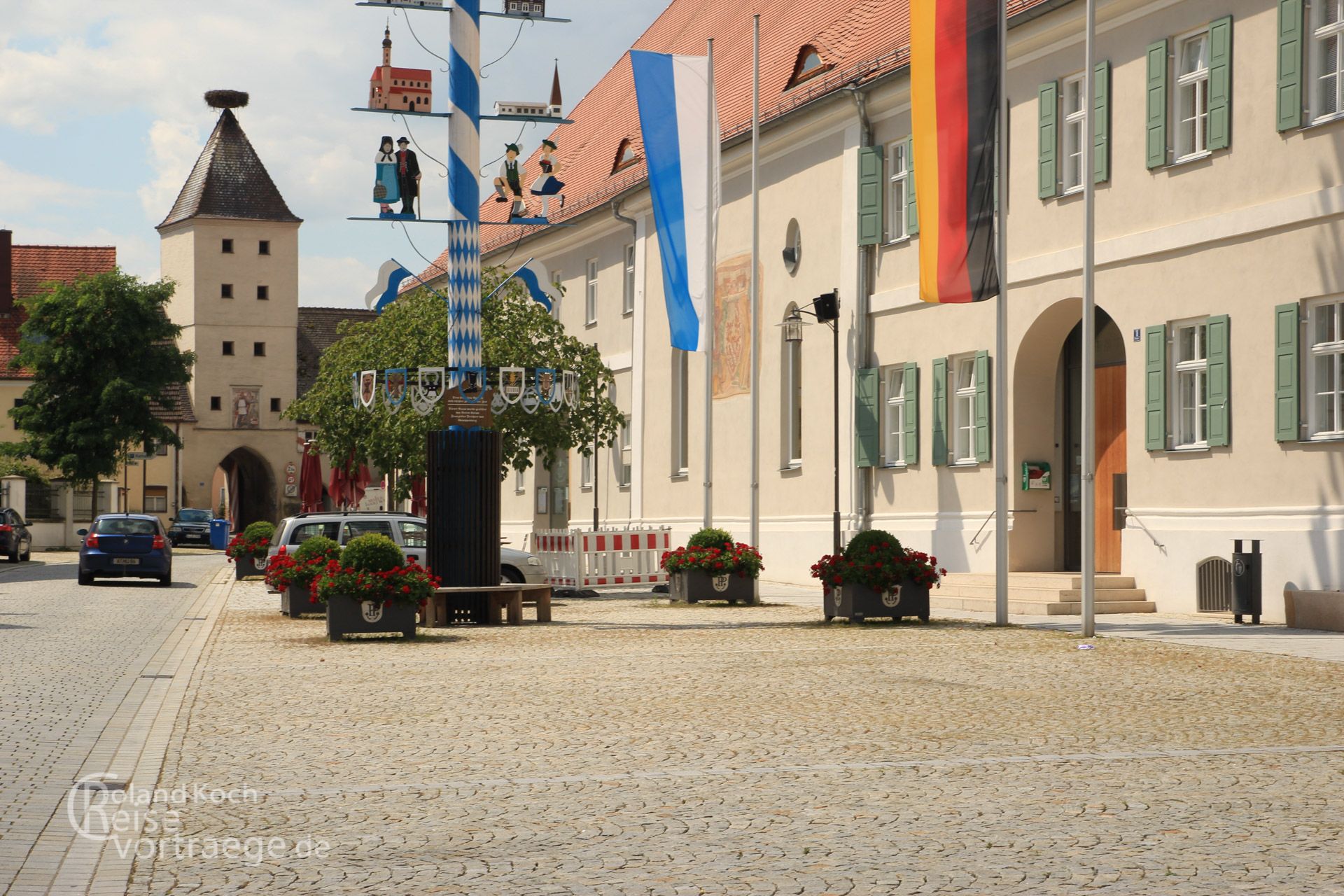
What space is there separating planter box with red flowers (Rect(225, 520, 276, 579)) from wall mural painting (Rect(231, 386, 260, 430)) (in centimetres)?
4640

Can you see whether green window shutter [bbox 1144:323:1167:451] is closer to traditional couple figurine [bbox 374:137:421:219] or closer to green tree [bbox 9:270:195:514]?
traditional couple figurine [bbox 374:137:421:219]

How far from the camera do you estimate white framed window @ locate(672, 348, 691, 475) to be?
3706 centimetres

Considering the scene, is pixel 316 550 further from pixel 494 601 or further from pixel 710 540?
pixel 710 540

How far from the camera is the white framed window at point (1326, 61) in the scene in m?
19.1

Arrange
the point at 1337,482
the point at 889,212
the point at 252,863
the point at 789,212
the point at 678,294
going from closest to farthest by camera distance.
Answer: the point at 252,863 < the point at 1337,482 < the point at 678,294 < the point at 889,212 < the point at 789,212

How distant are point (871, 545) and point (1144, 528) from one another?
469 centimetres

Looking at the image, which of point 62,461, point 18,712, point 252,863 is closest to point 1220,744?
point 252,863

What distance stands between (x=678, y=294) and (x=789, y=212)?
8.11m

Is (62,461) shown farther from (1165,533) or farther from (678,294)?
(1165,533)

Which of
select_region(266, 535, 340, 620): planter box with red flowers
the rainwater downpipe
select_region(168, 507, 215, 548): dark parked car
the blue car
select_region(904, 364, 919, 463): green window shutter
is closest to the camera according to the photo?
select_region(266, 535, 340, 620): planter box with red flowers

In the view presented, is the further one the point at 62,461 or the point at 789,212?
the point at 62,461

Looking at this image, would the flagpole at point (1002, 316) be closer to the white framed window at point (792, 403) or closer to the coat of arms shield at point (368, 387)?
the coat of arms shield at point (368, 387)

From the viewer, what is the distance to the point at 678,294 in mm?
24328

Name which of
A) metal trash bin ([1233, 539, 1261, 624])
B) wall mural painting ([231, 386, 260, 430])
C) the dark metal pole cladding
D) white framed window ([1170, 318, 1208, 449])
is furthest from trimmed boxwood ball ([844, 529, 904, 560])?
wall mural painting ([231, 386, 260, 430])
